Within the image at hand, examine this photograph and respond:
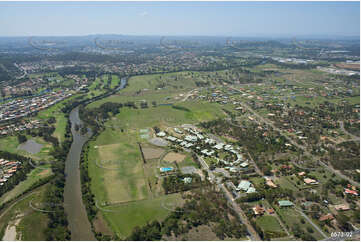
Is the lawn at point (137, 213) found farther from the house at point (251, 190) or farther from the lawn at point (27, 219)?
the house at point (251, 190)

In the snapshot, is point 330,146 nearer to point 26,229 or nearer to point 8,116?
point 26,229

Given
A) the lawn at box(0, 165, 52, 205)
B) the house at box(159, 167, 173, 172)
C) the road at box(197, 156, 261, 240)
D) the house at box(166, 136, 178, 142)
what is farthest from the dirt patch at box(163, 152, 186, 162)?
the lawn at box(0, 165, 52, 205)

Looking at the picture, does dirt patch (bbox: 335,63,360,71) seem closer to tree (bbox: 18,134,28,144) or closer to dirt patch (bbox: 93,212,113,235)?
dirt patch (bbox: 93,212,113,235)

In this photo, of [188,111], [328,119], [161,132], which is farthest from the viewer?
[188,111]

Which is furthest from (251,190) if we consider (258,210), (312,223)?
(312,223)

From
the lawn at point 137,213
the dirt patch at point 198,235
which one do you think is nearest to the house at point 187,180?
the lawn at point 137,213

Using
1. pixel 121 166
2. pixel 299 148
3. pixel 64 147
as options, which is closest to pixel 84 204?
pixel 121 166
